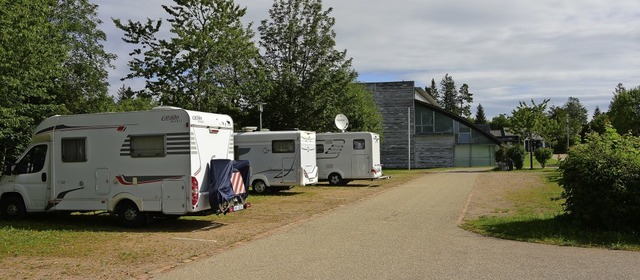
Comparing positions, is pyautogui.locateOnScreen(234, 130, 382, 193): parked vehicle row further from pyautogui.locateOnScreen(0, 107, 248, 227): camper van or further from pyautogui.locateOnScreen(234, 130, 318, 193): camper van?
pyautogui.locateOnScreen(0, 107, 248, 227): camper van

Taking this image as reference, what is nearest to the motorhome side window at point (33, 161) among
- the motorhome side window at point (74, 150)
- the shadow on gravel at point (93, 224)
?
the motorhome side window at point (74, 150)

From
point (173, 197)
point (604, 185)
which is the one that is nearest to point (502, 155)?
point (604, 185)

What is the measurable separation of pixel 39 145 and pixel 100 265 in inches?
242

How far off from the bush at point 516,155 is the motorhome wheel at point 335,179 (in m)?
19.6

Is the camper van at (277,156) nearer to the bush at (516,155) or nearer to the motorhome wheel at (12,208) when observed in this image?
the motorhome wheel at (12,208)

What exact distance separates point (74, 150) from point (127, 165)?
5.10 feet

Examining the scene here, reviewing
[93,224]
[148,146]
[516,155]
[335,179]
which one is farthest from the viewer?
[516,155]

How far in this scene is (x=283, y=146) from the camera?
69.3 feet

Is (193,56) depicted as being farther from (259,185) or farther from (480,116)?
(480,116)

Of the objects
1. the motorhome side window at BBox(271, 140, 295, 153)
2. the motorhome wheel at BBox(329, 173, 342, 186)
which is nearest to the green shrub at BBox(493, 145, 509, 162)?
the motorhome wheel at BBox(329, 173, 342, 186)

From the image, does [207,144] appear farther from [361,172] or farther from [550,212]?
[361,172]

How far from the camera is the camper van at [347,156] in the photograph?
25812 millimetres

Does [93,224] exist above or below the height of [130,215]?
below

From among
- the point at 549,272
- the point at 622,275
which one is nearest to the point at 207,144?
the point at 549,272
